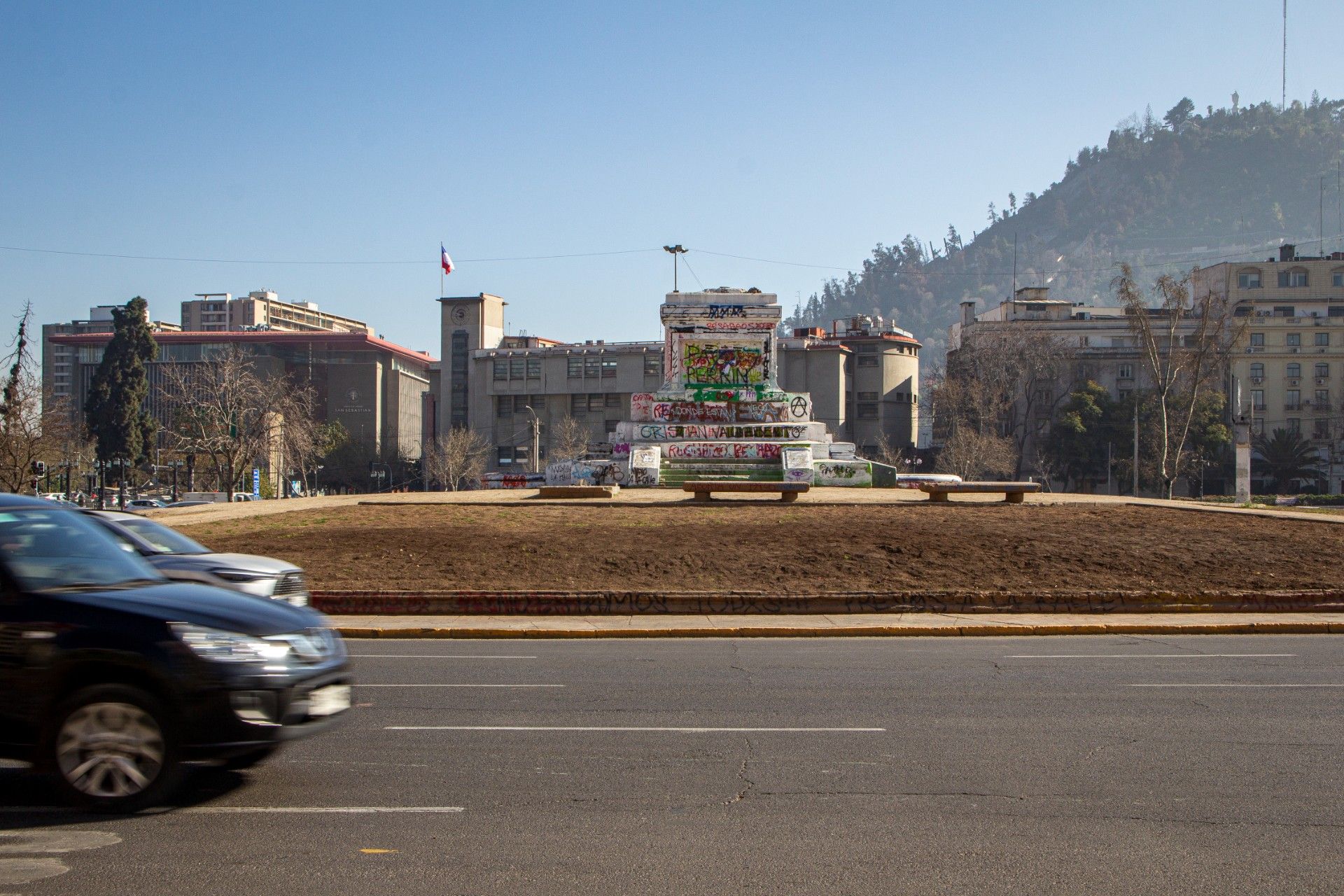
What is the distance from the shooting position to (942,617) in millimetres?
16781

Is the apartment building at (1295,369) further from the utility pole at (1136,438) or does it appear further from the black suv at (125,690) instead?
the black suv at (125,690)

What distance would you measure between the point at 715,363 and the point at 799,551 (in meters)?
27.9

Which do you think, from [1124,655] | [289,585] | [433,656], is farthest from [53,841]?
[1124,655]

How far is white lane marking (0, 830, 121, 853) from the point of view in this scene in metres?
6.27

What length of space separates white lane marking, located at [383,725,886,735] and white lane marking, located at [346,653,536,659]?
404 centimetres

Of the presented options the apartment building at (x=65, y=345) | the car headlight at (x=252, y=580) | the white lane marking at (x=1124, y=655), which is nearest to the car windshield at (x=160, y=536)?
the car headlight at (x=252, y=580)

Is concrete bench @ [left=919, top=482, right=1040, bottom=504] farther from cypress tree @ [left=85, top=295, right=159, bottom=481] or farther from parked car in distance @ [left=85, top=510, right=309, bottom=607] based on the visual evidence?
cypress tree @ [left=85, top=295, right=159, bottom=481]

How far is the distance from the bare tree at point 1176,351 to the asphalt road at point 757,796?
46.3 metres

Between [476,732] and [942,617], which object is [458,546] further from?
[476,732]

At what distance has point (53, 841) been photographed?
6410mm

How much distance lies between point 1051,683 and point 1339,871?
548 cm

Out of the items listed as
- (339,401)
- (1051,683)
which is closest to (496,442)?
(339,401)

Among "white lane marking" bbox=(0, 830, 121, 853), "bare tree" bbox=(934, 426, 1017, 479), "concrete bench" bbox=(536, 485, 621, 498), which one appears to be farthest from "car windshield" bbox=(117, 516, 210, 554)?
"bare tree" bbox=(934, 426, 1017, 479)

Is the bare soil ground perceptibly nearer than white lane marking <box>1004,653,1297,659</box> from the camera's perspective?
No
